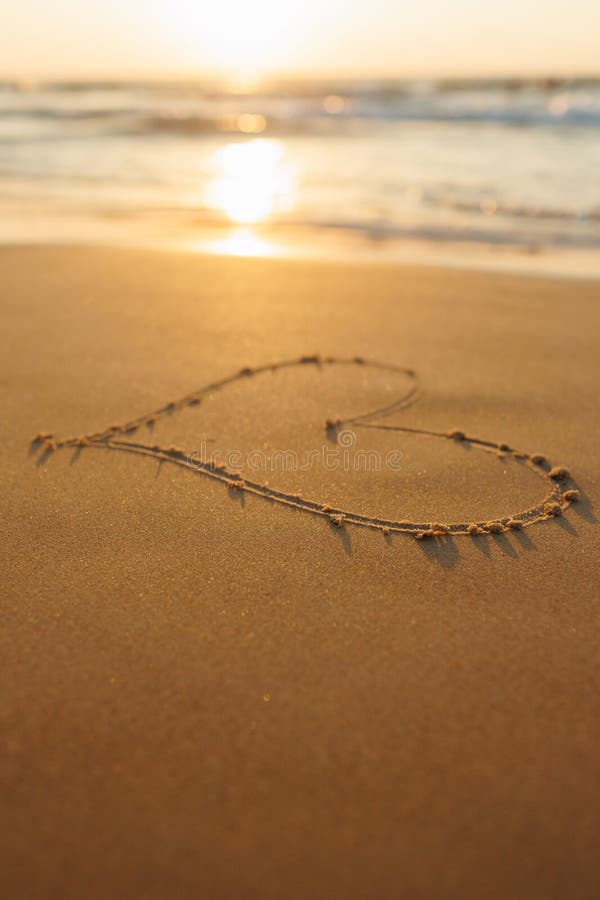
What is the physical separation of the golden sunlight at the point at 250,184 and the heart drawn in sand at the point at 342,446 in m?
4.25

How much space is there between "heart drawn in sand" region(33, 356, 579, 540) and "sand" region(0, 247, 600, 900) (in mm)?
18

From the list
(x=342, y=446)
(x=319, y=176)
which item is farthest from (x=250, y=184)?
(x=342, y=446)

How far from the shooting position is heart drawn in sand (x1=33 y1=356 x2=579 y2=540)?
2.36 m

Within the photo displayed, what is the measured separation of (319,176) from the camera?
10.2 metres

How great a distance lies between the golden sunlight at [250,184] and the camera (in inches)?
307

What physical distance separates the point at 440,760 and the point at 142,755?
0.61 meters

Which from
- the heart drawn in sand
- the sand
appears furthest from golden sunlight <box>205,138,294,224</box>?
the sand

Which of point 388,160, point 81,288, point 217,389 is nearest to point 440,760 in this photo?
point 217,389

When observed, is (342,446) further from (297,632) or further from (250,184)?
(250,184)

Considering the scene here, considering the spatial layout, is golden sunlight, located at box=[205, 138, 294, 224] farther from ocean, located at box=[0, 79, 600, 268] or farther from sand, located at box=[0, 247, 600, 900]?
sand, located at box=[0, 247, 600, 900]

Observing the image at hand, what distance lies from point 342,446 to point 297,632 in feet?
3.45

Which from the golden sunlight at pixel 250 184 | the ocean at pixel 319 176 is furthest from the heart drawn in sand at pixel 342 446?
the golden sunlight at pixel 250 184

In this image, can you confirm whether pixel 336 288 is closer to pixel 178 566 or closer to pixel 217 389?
pixel 217 389

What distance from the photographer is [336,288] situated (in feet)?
15.4
